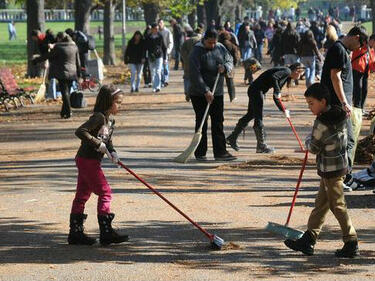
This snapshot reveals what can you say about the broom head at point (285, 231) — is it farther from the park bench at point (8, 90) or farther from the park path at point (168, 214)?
the park bench at point (8, 90)

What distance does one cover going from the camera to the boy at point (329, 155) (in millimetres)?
9375

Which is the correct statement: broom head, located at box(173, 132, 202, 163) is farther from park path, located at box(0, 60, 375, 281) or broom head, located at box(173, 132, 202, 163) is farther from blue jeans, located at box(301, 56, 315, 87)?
blue jeans, located at box(301, 56, 315, 87)

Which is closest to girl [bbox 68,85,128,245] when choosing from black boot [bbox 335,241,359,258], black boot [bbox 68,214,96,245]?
black boot [bbox 68,214,96,245]

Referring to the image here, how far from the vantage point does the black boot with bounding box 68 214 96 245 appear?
10.0m

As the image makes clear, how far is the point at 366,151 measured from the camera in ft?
51.3

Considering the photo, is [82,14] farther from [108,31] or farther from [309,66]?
[309,66]

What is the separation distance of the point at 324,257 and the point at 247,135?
34.6 ft

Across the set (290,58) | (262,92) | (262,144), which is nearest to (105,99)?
(262,92)

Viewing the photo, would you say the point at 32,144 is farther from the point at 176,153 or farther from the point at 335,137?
the point at 335,137

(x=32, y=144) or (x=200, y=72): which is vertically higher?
(x=200, y=72)

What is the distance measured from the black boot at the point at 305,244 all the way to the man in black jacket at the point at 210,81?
21.3 ft

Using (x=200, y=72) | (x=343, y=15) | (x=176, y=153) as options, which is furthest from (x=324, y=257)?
(x=343, y=15)

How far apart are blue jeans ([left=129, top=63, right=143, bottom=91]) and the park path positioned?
31.1ft

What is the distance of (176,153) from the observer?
17328 mm
